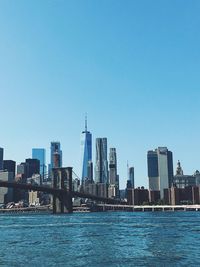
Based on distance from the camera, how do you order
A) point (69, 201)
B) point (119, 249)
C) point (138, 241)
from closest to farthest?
point (119, 249), point (138, 241), point (69, 201)

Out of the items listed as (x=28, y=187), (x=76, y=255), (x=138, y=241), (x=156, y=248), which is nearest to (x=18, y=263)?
(x=76, y=255)

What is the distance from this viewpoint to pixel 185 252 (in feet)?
123

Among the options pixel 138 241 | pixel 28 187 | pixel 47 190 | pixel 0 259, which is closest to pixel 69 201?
pixel 47 190

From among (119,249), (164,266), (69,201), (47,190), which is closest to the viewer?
(164,266)

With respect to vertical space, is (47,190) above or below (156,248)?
above

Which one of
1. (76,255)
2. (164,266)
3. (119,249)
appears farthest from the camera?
(119,249)

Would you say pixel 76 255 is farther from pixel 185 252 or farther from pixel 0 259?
pixel 185 252

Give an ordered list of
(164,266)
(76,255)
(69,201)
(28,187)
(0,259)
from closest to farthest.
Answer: (164,266), (0,259), (76,255), (28,187), (69,201)

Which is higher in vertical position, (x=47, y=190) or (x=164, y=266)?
(x=47, y=190)

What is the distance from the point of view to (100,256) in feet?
117

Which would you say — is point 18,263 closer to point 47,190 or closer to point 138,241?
point 138,241

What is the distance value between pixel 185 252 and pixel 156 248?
342cm

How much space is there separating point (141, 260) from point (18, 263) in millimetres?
8666

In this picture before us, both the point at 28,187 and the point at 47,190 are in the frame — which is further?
the point at 47,190
